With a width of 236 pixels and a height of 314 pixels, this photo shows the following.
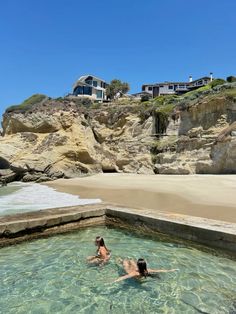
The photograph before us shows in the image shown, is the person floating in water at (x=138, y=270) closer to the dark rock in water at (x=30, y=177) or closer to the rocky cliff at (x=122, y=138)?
the rocky cliff at (x=122, y=138)

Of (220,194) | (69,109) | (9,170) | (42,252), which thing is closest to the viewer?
(42,252)

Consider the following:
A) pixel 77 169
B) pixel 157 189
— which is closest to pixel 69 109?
pixel 77 169

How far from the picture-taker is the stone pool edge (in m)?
7.00

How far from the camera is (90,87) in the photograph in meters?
79.1

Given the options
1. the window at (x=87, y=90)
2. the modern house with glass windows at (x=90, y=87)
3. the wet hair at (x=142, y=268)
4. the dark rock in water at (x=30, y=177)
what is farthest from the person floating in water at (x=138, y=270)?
the window at (x=87, y=90)

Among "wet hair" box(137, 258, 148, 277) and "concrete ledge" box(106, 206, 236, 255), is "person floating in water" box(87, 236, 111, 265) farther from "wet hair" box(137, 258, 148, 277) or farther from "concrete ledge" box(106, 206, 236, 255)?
"concrete ledge" box(106, 206, 236, 255)

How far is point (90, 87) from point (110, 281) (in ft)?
251

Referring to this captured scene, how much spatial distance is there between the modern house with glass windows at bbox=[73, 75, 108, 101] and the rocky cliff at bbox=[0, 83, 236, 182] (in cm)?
3660

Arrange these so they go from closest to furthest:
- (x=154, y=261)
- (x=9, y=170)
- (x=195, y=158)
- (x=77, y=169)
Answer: (x=154, y=261)
(x=195, y=158)
(x=9, y=170)
(x=77, y=169)

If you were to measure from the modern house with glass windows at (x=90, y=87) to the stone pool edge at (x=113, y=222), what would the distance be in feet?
236

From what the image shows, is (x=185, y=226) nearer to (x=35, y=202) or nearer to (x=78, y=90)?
(x=35, y=202)

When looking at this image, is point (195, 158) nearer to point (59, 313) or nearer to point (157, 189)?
point (157, 189)

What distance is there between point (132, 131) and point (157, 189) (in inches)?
799

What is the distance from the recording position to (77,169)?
117 ft
